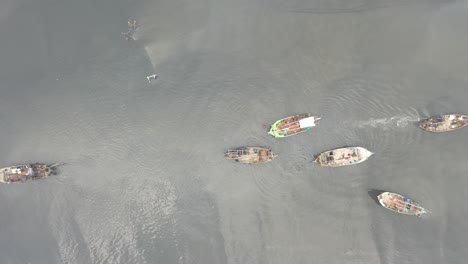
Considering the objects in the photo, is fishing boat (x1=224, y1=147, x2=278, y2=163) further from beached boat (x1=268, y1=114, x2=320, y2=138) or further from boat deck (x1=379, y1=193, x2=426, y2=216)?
boat deck (x1=379, y1=193, x2=426, y2=216)

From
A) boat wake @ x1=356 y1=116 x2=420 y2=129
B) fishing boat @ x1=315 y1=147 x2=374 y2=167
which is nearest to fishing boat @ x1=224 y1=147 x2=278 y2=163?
fishing boat @ x1=315 y1=147 x2=374 y2=167

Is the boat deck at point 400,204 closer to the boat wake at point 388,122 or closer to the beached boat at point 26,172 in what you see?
the boat wake at point 388,122

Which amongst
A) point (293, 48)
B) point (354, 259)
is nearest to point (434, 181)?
point (354, 259)

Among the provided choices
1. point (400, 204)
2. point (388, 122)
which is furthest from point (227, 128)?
point (400, 204)

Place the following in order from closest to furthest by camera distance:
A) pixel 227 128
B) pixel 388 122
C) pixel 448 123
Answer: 1. pixel 448 123
2. pixel 388 122
3. pixel 227 128

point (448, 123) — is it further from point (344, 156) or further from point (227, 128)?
point (227, 128)
